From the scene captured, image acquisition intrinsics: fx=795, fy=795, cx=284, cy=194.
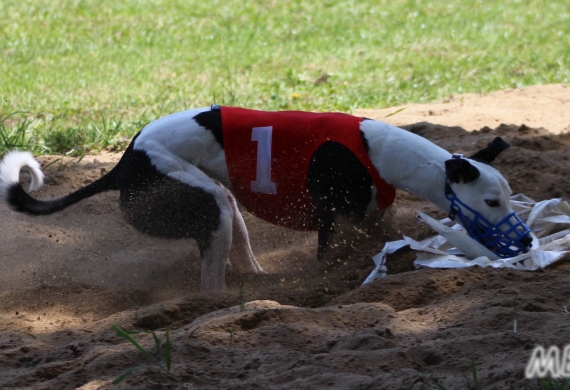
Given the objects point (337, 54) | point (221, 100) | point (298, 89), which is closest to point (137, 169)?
point (221, 100)

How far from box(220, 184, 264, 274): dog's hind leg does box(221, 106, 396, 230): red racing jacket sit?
32 centimetres

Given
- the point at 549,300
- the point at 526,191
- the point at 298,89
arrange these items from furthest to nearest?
the point at 298,89 < the point at 526,191 < the point at 549,300

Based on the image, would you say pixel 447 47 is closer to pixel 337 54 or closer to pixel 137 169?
pixel 337 54

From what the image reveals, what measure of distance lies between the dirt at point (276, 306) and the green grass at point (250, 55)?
181 centimetres

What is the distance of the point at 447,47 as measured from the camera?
10.5 metres

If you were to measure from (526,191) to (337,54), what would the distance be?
5472 millimetres

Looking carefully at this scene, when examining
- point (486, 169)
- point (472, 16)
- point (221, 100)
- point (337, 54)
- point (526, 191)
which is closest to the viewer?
point (486, 169)

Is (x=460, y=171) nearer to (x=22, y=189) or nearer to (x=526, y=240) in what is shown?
(x=526, y=240)

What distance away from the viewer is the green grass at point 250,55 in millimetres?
8008

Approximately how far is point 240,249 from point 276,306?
57.0 inches

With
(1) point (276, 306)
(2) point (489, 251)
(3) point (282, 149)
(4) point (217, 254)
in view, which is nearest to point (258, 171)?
(3) point (282, 149)

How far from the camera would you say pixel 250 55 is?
33.3 ft

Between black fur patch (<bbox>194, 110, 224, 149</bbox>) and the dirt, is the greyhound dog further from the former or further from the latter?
the dirt

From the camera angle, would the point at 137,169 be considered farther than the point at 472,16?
No
